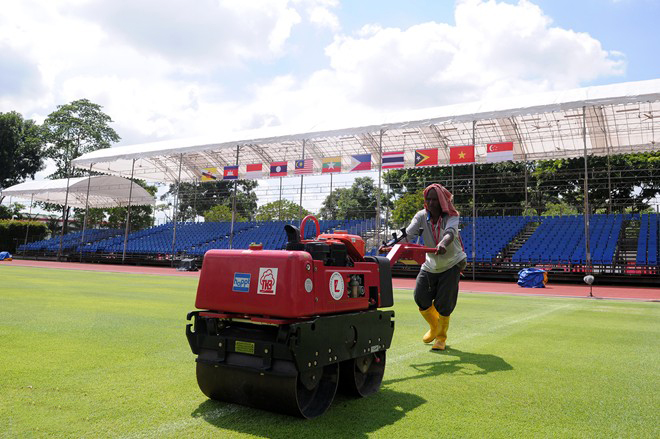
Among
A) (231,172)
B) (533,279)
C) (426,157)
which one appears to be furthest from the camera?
(231,172)

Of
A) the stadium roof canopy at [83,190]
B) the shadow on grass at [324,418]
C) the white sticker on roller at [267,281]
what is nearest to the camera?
the shadow on grass at [324,418]

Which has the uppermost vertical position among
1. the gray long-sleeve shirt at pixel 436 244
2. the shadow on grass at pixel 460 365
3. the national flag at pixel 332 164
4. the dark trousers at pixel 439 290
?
the national flag at pixel 332 164

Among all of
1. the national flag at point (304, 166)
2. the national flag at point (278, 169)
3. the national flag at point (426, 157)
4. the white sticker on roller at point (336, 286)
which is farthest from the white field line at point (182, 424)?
the national flag at point (278, 169)

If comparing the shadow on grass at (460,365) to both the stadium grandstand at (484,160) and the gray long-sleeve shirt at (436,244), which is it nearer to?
the gray long-sleeve shirt at (436,244)

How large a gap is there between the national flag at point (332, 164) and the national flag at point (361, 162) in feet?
7.01

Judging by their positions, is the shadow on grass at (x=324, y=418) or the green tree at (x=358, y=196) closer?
the shadow on grass at (x=324, y=418)

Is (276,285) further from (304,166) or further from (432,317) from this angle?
(304,166)

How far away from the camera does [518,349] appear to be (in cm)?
551

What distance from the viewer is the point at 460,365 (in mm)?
4625

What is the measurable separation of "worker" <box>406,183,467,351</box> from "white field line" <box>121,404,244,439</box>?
118 inches

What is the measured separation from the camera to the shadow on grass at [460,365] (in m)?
4.30

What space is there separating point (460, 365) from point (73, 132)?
60.4 metres

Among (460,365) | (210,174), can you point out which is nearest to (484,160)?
(210,174)

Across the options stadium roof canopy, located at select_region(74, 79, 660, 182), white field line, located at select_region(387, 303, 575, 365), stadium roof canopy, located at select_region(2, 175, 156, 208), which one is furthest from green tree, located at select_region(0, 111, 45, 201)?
white field line, located at select_region(387, 303, 575, 365)
